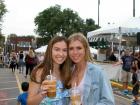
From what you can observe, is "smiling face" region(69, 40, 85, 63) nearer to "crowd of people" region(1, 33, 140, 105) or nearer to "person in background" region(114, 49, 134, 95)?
"crowd of people" region(1, 33, 140, 105)

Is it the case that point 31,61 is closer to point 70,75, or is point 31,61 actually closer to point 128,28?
point 128,28

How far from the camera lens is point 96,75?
3.98m

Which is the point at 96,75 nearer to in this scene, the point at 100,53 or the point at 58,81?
the point at 58,81

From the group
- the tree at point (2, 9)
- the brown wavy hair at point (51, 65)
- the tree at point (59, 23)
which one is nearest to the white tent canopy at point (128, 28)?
the brown wavy hair at point (51, 65)

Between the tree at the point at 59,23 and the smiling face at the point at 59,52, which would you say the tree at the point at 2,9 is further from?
the tree at the point at 59,23

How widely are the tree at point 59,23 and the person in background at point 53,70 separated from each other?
9889cm

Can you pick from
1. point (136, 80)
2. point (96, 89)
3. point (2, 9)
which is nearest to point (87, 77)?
point (96, 89)

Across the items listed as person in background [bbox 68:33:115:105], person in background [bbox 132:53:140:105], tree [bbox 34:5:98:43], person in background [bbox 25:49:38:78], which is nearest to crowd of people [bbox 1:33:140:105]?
person in background [bbox 68:33:115:105]

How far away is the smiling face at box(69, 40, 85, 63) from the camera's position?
13.2 feet

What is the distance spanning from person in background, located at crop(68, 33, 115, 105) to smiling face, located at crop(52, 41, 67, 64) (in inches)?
2.0

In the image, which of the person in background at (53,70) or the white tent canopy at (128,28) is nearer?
the person in background at (53,70)

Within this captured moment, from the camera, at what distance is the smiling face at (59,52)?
4059mm

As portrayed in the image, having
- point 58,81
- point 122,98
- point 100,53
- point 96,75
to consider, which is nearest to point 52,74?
point 58,81

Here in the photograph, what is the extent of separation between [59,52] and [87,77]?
32 centimetres
